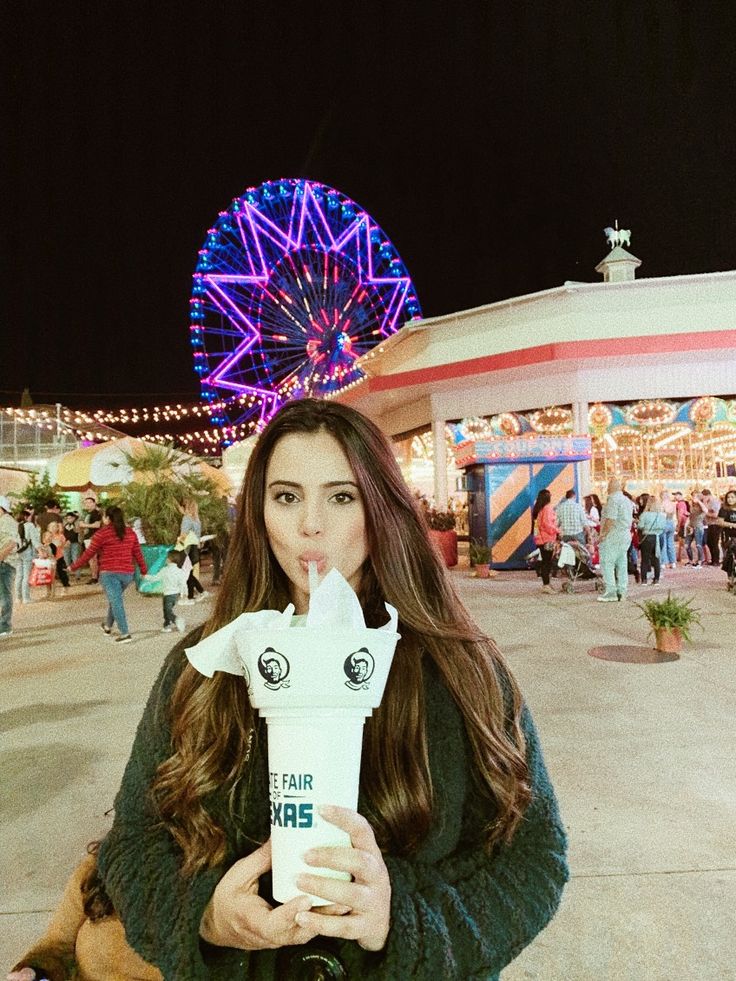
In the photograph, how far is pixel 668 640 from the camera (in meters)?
6.15

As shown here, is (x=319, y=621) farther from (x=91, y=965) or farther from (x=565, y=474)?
(x=565, y=474)

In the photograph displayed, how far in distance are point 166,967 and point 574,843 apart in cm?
237

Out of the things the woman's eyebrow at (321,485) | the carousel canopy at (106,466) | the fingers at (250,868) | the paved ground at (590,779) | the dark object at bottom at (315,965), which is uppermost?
the carousel canopy at (106,466)

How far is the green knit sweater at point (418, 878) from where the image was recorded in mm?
944

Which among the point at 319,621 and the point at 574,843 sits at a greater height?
the point at 319,621

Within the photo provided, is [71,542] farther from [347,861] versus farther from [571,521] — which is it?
[347,861]

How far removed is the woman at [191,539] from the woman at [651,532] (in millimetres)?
6634

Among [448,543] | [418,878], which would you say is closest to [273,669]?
[418,878]

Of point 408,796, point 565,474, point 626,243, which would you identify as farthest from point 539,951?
point 626,243

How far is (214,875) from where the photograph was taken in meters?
1.00

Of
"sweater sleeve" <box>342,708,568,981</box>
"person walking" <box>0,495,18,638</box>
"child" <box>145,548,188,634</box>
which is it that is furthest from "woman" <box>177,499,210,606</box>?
"sweater sleeve" <box>342,708,568,981</box>

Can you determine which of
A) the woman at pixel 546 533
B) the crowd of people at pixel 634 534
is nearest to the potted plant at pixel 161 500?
the woman at pixel 546 533

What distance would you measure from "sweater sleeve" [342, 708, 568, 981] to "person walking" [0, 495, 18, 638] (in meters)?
7.93

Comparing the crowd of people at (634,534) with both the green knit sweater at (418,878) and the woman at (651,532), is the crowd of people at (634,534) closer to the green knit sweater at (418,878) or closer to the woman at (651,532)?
the woman at (651,532)
